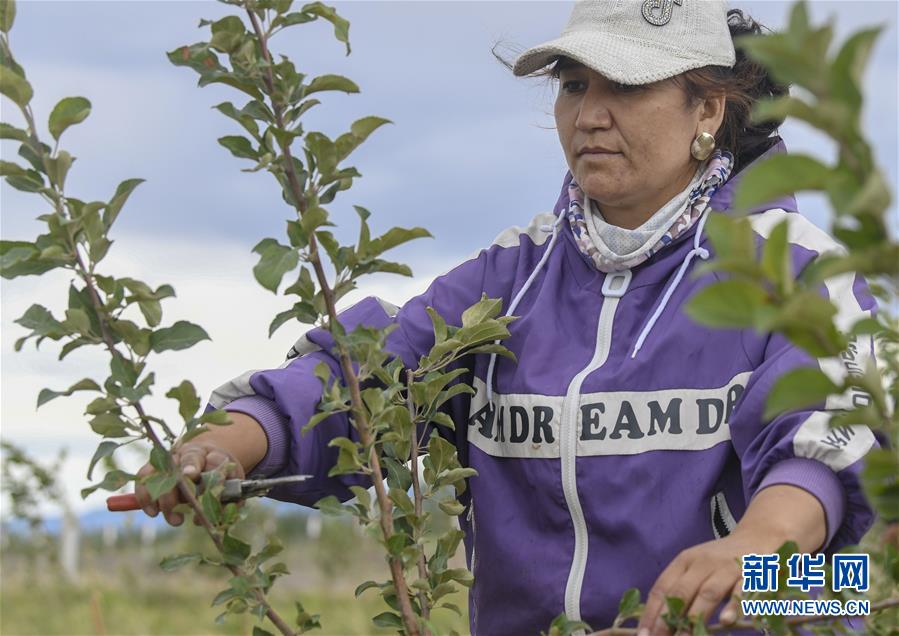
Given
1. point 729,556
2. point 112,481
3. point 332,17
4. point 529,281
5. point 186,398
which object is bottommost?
point 729,556

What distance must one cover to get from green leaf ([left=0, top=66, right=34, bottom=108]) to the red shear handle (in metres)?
0.71

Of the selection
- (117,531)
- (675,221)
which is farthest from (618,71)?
(117,531)

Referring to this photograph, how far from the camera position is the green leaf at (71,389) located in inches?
67.5

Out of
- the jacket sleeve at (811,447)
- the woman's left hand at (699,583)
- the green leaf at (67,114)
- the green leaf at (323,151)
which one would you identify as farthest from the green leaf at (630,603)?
the green leaf at (67,114)

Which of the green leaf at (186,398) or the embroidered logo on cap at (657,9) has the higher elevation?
the embroidered logo on cap at (657,9)

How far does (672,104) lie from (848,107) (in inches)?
60.9

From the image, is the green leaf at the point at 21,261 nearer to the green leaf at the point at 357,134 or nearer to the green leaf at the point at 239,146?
the green leaf at the point at 239,146

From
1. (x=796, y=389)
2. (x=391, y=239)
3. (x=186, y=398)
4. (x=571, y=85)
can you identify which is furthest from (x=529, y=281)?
(x=796, y=389)

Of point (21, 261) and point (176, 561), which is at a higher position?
point (21, 261)

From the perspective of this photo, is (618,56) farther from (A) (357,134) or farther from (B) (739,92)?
(A) (357,134)

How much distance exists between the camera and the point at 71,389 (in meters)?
1.72

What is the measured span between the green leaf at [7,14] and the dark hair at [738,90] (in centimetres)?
118

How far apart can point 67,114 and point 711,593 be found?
3.88 ft

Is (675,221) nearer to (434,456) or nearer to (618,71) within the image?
(618,71)
